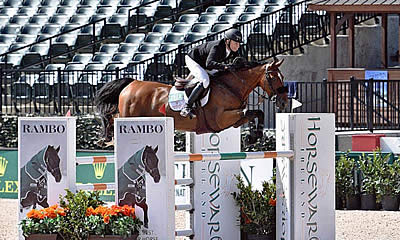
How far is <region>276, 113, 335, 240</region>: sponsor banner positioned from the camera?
10453mm

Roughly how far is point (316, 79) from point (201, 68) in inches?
383

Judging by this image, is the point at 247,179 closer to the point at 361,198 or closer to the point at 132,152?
the point at 361,198

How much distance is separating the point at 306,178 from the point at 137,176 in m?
1.82

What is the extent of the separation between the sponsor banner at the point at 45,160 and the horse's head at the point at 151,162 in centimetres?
83

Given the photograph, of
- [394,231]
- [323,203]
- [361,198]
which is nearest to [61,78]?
[361,198]

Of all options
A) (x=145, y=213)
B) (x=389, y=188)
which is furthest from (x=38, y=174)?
(x=389, y=188)

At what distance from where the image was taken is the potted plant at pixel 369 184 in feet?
50.9

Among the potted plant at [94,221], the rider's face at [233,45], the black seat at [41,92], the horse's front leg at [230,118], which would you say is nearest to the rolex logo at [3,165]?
the black seat at [41,92]

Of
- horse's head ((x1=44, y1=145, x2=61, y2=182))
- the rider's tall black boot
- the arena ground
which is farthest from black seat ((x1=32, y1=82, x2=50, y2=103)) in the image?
horse's head ((x1=44, y1=145, x2=61, y2=182))

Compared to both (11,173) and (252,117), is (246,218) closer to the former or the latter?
(252,117)

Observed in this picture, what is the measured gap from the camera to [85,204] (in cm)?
A: 976

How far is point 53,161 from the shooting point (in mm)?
9938

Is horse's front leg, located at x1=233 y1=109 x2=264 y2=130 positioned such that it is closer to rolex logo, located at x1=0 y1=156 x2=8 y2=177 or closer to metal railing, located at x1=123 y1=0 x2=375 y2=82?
rolex logo, located at x1=0 y1=156 x2=8 y2=177

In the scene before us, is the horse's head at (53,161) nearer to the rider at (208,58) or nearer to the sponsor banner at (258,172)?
the sponsor banner at (258,172)
